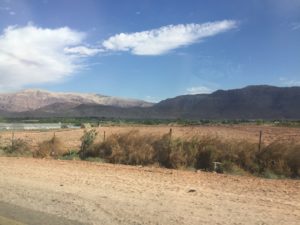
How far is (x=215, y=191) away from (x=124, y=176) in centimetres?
422

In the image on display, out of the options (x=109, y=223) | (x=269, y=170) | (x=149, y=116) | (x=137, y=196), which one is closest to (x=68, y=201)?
(x=137, y=196)

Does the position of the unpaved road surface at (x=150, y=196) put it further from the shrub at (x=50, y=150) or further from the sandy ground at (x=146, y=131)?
the sandy ground at (x=146, y=131)

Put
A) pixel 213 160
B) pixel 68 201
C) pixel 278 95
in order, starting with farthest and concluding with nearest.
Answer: pixel 278 95 < pixel 213 160 < pixel 68 201

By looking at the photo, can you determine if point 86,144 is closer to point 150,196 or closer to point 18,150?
point 18,150

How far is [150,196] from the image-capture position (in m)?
12.8

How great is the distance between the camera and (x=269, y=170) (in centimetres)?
1933

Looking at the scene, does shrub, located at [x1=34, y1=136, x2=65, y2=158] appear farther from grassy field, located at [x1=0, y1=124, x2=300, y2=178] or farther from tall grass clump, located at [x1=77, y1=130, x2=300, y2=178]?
tall grass clump, located at [x1=77, y1=130, x2=300, y2=178]

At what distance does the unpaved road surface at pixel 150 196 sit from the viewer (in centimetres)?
1034

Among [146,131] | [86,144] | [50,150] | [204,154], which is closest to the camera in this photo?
[204,154]

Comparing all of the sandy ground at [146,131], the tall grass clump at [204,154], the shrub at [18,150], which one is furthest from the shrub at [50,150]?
the sandy ground at [146,131]

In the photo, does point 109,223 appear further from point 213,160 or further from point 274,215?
point 213,160

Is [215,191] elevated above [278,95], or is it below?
below

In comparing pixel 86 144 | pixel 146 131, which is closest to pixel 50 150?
pixel 86 144

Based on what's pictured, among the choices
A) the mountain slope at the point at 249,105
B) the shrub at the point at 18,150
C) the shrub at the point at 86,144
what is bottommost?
the shrub at the point at 18,150
